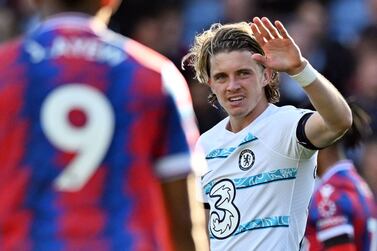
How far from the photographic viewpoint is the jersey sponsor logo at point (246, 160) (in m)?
5.99

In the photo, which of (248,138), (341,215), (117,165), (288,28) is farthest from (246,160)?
(288,28)

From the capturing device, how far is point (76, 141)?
11.8ft

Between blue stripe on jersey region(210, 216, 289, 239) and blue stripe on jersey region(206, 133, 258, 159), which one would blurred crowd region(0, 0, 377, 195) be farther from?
blue stripe on jersey region(210, 216, 289, 239)

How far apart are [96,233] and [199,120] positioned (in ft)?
27.6

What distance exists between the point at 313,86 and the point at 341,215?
1924mm

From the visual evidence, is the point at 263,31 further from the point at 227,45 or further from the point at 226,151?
the point at 226,151

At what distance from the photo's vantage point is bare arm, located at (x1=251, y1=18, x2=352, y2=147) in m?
5.62

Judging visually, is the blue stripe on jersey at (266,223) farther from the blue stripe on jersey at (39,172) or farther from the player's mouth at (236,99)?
the blue stripe on jersey at (39,172)

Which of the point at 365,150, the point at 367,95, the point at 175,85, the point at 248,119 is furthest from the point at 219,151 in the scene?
the point at 367,95

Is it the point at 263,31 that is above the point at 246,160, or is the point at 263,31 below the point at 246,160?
above

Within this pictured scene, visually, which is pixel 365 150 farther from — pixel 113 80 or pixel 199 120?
pixel 113 80

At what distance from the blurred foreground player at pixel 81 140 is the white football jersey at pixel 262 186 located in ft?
7.24

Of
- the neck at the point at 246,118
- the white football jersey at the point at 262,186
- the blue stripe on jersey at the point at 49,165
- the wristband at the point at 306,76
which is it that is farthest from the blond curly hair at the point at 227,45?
the blue stripe on jersey at the point at 49,165

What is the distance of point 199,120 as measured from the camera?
1198 cm
